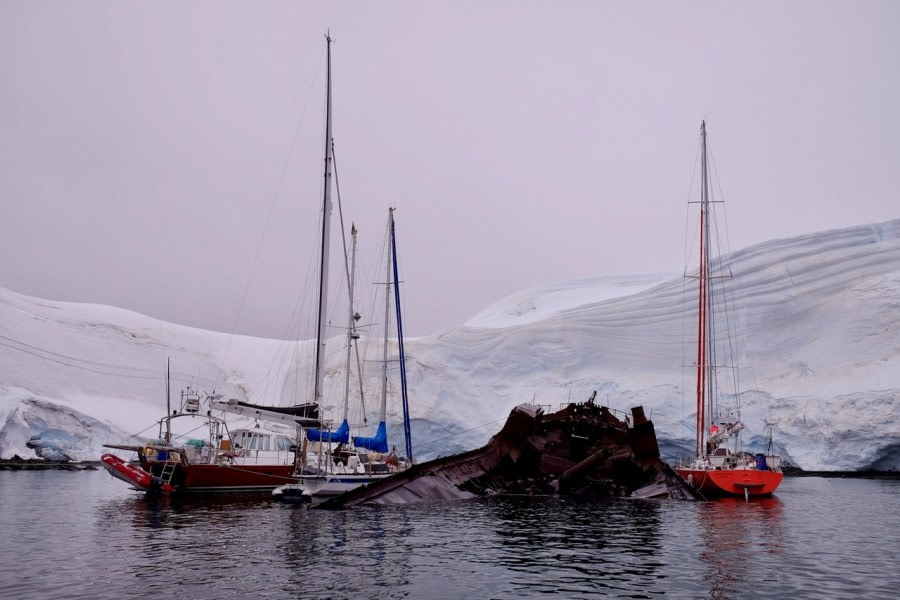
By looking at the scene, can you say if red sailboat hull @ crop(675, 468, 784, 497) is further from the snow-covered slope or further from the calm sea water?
the snow-covered slope

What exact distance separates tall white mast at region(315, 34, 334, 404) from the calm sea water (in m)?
4.56

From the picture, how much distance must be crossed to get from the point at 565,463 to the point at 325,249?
12.1 m

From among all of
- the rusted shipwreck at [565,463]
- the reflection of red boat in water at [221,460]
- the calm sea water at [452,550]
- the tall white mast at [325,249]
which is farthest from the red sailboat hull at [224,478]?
the rusted shipwreck at [565,463]

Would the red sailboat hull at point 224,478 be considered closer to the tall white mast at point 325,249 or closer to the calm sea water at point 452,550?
the calm sea water at point 452,550

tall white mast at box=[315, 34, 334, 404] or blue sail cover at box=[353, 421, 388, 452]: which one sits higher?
tall white mast at box=[315, 34, 334, 404]

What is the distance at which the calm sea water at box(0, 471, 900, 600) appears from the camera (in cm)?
1107

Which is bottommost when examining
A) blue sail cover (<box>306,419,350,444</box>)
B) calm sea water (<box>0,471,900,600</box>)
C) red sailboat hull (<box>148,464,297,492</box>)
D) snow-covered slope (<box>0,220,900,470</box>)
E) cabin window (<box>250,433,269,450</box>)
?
calm sea water (<box>0,471,900,600</box>)

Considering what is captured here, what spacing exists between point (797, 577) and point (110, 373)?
60437 mm

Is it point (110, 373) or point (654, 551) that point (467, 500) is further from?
point (110, 373)

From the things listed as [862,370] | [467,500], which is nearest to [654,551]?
[467,500]

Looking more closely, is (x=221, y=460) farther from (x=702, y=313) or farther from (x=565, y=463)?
(x=702, y=313)

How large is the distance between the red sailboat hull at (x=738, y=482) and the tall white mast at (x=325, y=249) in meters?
15.3

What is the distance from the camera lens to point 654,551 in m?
14.5

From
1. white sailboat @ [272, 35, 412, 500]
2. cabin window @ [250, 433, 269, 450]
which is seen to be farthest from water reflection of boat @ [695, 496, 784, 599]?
cabin window @ [250, 433, 269, 450]
